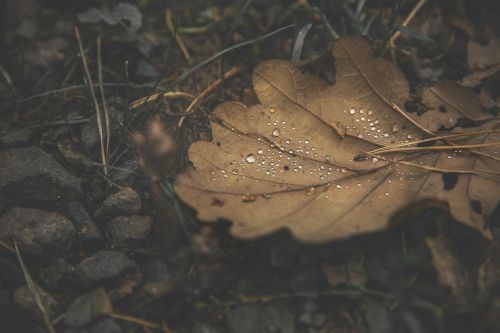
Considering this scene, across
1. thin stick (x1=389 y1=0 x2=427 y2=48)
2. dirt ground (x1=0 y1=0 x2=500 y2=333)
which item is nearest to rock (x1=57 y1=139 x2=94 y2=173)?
dirt ground (x1=0 y1=0 x2=500 y2=333)

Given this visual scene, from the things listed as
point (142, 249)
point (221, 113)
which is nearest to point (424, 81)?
point (221, 113)

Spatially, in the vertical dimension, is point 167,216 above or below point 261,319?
above

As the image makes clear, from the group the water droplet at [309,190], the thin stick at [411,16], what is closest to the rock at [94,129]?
the water droplet at [309,190]

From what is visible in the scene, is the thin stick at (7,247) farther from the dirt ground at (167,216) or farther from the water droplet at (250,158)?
the water droplet at (250,158)

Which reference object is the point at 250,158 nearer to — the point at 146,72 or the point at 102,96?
the point at 102,96

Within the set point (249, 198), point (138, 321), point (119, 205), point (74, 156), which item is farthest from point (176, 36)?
point (138, 321)

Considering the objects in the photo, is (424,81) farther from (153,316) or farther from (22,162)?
(22,162)

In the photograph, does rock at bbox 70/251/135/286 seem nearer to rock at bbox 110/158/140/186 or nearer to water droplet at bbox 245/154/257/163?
rock at bbox 110/158/140/186
